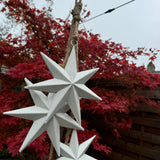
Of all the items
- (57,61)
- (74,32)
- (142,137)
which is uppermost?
(57,61)

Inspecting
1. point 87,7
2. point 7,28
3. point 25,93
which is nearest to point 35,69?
point 25,93

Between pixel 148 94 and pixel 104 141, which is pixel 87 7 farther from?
pixel 104 141

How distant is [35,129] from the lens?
71 cm

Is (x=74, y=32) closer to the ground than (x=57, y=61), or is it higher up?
closer to the ground

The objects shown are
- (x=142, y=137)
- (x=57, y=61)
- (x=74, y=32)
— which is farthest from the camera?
(x=142, y=137)

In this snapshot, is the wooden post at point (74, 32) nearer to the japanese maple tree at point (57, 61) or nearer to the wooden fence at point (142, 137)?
the japanese maple tree at point (57, 61)

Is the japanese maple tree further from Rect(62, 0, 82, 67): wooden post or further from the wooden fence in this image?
Rect(62, 0, 82, 67): wooden post

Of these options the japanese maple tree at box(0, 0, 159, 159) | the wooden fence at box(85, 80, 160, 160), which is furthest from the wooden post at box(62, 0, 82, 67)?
the wooden fence at box(85, 80, 160, 160)

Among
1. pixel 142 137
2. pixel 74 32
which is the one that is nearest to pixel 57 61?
pixel 74 32

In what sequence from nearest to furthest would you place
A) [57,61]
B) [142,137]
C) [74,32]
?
[74,32]
[57,61]
[142,137]

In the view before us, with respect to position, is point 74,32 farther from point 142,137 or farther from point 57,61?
point 142,137

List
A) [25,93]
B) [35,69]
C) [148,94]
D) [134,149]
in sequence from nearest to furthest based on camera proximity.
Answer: [35,69], [25,93], [148,94], [134,149]

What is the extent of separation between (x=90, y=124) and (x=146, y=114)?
137cm

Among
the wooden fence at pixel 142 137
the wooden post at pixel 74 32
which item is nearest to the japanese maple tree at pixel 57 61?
the wooden fence at pixel 142 137
